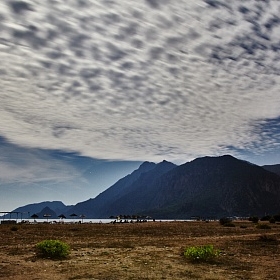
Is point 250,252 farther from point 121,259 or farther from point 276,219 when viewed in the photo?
point 276,219

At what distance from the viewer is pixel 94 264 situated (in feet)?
58.5

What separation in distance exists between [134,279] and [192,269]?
3730mm

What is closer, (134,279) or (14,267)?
(134,279)

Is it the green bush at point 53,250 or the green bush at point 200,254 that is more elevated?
the green bush at point 53,250

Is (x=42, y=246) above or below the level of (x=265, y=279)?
above

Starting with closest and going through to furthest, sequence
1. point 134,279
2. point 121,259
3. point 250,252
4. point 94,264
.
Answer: point 134,279 → point 94,264 → point 121,259 → point 250,252

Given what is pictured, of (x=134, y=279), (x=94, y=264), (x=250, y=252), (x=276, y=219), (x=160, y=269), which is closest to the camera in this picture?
(x=134, y=279)

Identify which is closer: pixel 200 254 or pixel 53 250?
pixel 200 254

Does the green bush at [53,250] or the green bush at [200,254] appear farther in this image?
the green bush at [53,250]

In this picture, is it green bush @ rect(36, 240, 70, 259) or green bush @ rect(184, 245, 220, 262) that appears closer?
green bush @ rect(184, 245, 220, 262)

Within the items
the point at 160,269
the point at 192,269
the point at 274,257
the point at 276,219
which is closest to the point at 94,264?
the point at 160,269

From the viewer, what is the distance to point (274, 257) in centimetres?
2169

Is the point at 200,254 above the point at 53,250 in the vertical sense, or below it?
below

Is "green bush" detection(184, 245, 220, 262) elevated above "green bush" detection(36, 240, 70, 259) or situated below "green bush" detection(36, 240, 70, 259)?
below
